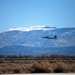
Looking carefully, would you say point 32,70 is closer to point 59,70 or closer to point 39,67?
point 39,67

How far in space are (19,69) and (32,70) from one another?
1416 mm

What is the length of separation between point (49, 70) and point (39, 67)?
57.7 inches

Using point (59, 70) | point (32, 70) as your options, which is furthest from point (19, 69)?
point (59, 70)

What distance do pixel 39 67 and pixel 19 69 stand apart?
7.20 ft

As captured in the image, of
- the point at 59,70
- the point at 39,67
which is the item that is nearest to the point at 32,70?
the point at 39,67

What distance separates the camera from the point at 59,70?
32.0 metres

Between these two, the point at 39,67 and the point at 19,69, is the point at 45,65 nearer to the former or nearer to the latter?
the point at 39,67

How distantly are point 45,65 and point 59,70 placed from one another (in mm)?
1704

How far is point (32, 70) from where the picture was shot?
3209cm

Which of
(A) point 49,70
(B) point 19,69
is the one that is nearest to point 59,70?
(A) point 49,70

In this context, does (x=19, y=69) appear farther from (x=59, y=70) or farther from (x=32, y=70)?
(x=59, y=70)

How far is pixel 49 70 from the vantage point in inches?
1232

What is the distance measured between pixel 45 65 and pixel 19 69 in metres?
2.96

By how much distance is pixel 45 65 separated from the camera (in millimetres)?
32719
